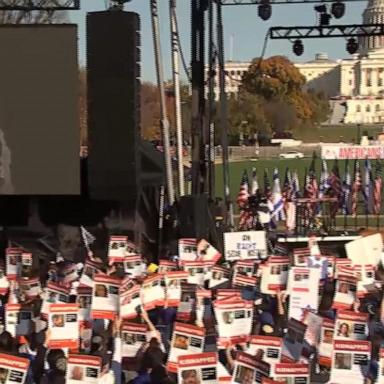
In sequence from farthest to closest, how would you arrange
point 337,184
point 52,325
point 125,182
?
point 337,184, point 125,182, point 52,325

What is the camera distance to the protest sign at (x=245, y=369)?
6.00m

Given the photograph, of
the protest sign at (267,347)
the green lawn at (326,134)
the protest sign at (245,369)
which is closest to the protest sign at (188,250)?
the protest sign at (267,347)

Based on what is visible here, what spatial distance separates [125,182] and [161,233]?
299 cm

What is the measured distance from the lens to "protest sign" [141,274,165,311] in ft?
28.1

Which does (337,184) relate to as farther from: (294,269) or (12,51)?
(294,269)

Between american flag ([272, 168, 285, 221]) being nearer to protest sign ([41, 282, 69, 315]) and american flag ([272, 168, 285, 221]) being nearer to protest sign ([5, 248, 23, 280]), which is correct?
protest sign ([5, 248, 23, 280])

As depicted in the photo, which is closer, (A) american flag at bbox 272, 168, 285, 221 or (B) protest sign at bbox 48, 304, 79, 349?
(B) protest sign at bbox 48, 304, 79, 349

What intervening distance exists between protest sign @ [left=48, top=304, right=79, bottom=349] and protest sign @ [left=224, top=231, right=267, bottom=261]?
14.3 feet

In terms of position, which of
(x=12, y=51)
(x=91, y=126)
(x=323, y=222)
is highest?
(x=12, y=51)

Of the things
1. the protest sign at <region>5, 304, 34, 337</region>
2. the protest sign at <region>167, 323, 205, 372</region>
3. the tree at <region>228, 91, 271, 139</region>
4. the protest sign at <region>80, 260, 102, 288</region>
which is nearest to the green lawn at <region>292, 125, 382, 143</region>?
the tree at <region>228, 91, 271, 139</region>

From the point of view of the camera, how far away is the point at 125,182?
41.6 ft

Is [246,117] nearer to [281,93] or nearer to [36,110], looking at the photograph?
[281,93]

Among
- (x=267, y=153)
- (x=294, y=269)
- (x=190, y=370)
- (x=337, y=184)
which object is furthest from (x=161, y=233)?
(x=267, y=153)

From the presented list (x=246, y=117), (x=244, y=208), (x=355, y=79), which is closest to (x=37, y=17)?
(x=244, y=208)
